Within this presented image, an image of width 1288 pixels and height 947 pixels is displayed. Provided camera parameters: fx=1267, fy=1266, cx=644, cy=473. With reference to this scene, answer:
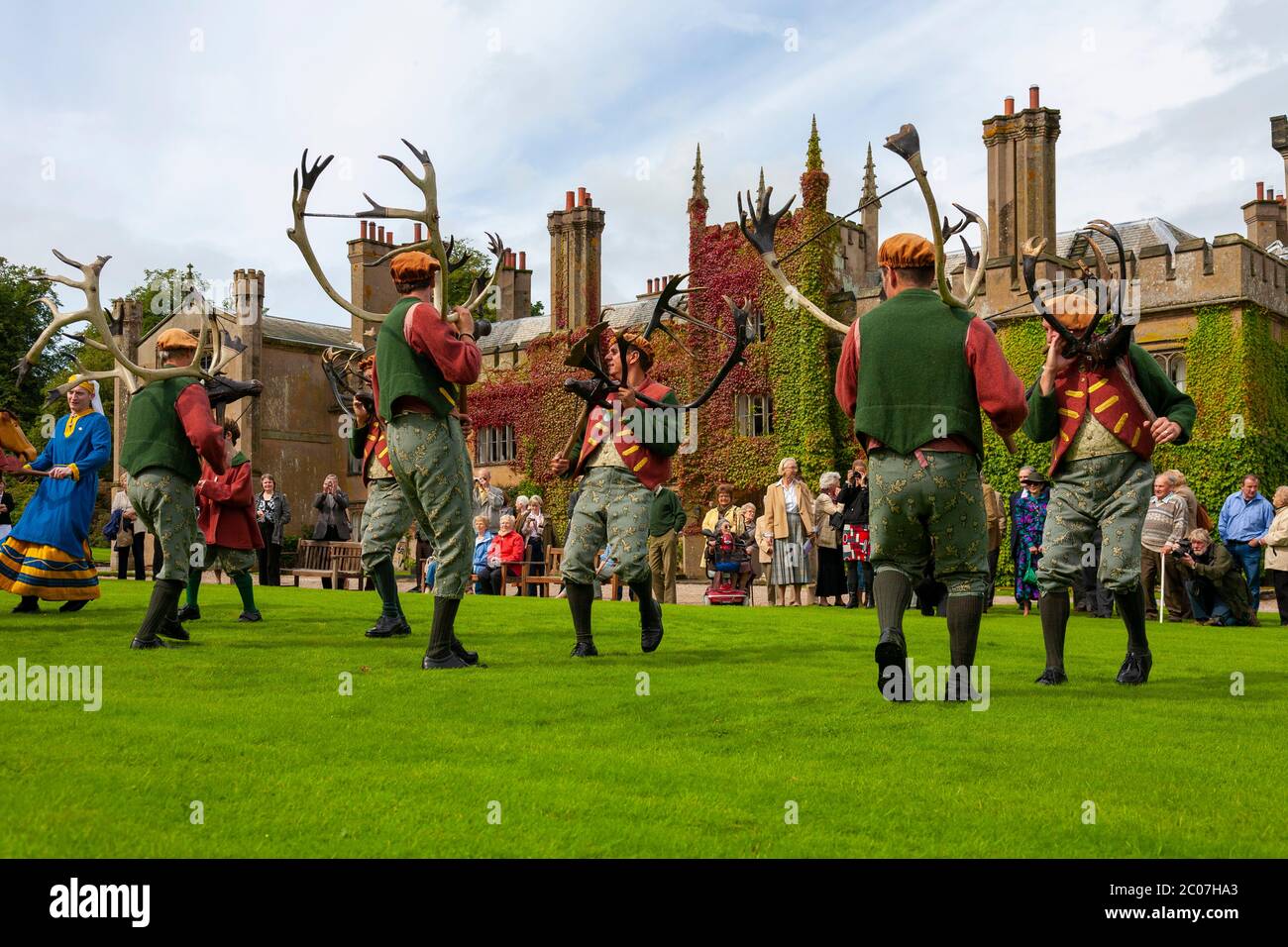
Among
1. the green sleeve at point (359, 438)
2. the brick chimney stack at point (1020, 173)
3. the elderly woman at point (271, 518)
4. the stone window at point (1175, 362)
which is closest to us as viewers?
the green sleeve at point (359, 438)

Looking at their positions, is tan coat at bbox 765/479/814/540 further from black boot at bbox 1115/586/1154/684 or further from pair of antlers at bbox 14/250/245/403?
black boot at bbox 1115/586/1154/684

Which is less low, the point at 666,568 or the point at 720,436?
the point at 720,436

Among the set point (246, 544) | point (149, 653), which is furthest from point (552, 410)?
point (149, 653)

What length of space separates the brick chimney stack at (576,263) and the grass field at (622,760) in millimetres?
36469

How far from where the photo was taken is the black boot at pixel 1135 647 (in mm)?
7453

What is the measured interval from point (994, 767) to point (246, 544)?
26.4ft

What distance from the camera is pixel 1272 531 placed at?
1667cm

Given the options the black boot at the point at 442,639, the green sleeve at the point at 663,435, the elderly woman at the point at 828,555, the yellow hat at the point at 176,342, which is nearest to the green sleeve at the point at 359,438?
the yellow hat at the point at 176,342

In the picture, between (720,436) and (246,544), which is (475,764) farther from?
(720,436)

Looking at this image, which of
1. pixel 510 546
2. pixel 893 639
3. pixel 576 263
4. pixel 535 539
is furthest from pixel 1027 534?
pixel 576 263

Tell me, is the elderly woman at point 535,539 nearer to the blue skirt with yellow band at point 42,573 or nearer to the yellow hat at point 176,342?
the blue skirt with yellow band at point 42,573

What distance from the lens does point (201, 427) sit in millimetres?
8766
